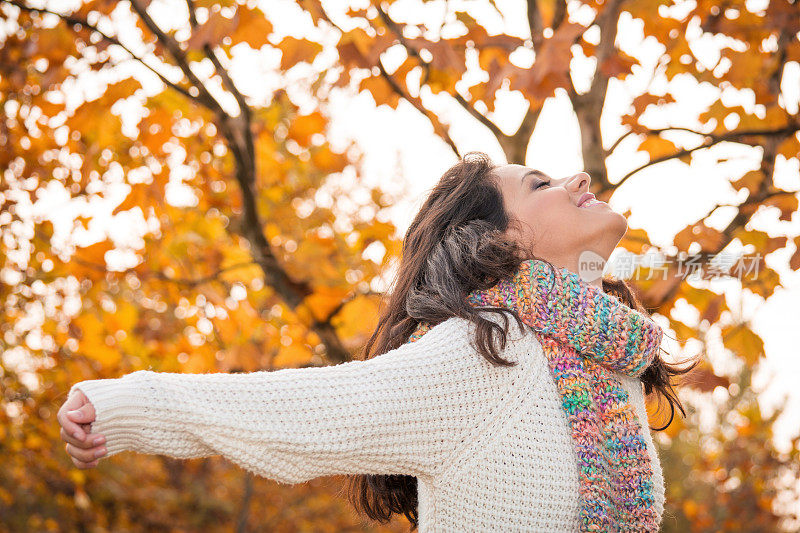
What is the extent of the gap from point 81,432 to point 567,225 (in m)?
1.04

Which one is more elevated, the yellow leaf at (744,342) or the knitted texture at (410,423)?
the yellow leaf at (744,342)

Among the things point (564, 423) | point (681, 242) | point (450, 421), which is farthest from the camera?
point (681, 242)

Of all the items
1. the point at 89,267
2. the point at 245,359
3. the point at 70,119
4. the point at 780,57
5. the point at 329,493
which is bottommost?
the point at 329,493

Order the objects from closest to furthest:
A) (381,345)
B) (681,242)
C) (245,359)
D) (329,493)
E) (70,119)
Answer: (381,345) → (681,242) → (70,119) → (245,359) → (329,493)

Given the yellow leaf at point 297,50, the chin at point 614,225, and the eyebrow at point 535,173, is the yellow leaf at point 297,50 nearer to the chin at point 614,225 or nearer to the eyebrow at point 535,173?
the eyebrow at point 535,173

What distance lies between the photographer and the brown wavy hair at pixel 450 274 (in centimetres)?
141

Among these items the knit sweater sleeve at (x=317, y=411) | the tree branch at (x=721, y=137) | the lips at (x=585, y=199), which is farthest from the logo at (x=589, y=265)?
the tree branch at (x=721, y=137)

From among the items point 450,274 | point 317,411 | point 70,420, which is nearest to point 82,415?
point 70,420

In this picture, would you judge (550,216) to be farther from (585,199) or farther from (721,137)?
(721,137)

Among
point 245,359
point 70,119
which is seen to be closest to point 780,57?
point 245,359

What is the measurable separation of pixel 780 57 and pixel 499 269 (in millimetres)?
1416

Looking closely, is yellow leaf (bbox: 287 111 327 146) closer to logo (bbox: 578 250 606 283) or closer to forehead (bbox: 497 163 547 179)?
forehead (bbox: 497 163 547 179)

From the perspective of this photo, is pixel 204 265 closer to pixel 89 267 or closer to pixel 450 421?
pixel 89 267

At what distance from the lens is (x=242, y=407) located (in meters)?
1.11
